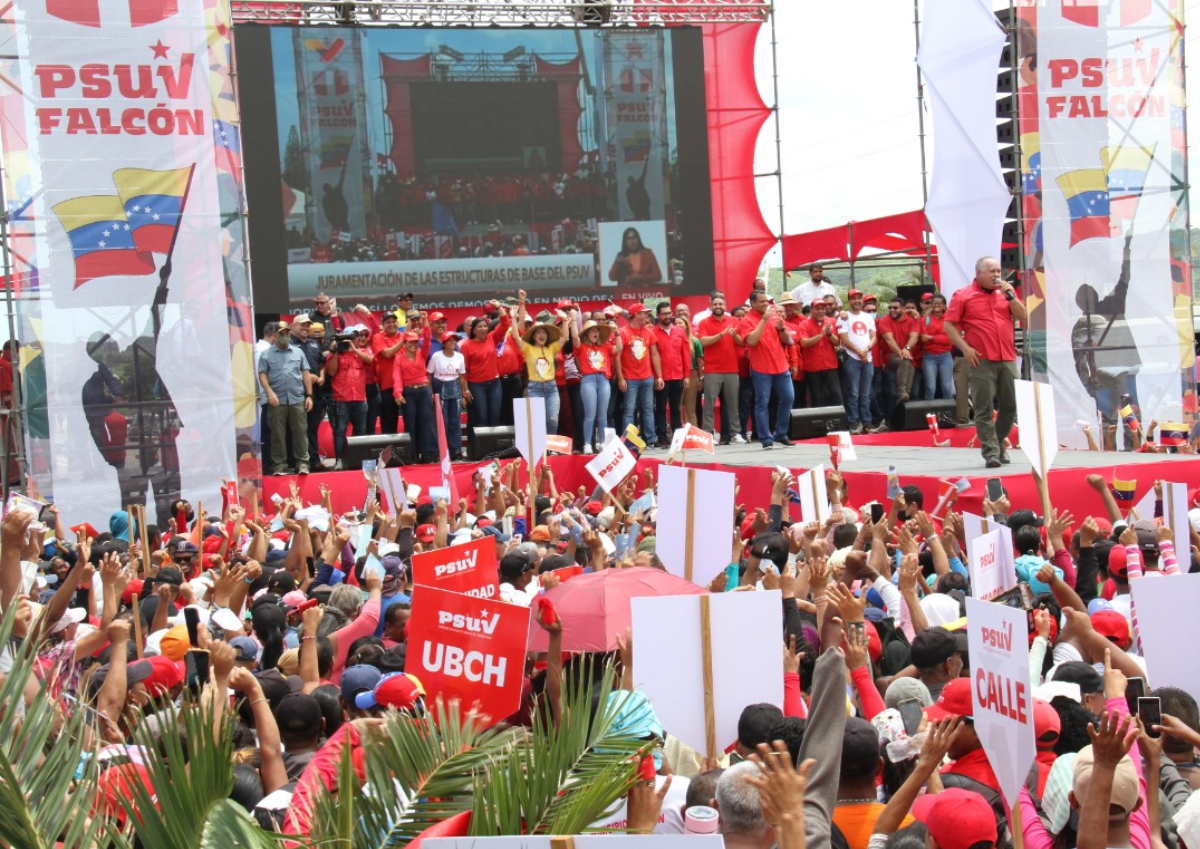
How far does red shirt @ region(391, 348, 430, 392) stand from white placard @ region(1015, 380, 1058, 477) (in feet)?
26.2

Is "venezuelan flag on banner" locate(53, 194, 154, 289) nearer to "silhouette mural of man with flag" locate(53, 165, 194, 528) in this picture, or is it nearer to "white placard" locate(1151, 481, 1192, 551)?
"silhouette mural of man with flag" locate(53, 165, 194, 528)

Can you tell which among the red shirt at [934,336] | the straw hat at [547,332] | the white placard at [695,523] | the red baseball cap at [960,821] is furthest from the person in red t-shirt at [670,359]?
the red baseball cap at [960,821]

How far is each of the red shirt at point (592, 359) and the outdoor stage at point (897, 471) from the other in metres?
0.95

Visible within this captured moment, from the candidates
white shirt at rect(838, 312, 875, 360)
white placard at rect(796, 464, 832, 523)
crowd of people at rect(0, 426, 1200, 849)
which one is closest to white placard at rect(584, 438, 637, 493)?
crowd of people at rect(0, 426, 1200, 849)

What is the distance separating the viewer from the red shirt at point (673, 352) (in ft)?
54.0

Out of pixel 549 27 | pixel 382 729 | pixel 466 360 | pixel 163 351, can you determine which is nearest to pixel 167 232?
pixel 163 351

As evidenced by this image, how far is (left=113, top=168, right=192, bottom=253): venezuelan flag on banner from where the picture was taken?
13.9m

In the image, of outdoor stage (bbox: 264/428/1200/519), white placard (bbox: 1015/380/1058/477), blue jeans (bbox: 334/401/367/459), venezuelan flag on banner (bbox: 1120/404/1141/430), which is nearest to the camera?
white placard (bbox: 1015/380/1058/477)

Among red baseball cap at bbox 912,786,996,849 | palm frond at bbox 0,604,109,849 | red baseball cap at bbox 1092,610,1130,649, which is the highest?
palm frond at bbox 0,604,109,849

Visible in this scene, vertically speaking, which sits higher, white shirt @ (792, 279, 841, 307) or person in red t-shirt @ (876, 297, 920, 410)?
white shirt @ (792, 279, 841, 307)

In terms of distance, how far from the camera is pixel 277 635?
6051mm

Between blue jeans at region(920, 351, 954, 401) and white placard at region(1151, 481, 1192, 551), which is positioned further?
blue jeans at region(920, 351, 954, 401)

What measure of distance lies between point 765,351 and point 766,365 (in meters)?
0.15

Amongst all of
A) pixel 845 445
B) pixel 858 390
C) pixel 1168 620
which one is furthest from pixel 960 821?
pixel 858 390
